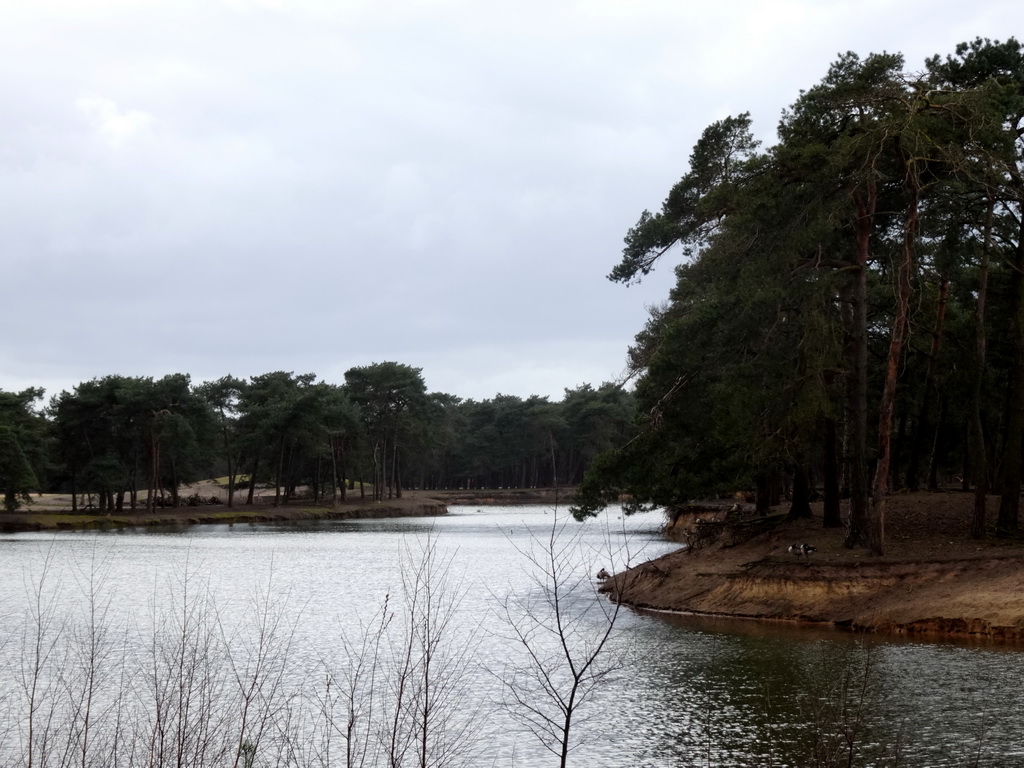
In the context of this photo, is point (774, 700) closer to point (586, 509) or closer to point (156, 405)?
point (586, 509)

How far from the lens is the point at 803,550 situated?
89.1 feet

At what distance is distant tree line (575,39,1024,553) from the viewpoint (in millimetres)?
25609

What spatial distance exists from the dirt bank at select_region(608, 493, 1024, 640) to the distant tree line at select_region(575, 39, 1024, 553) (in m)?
1.23

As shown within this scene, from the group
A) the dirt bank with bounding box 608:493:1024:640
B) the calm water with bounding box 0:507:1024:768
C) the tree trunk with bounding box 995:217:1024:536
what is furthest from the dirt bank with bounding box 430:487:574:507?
the tree trunk with bounding box 995:217:1024:536

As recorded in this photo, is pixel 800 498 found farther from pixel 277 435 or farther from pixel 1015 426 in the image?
pixel 277 435

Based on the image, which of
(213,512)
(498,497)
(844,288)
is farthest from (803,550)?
(498,497)

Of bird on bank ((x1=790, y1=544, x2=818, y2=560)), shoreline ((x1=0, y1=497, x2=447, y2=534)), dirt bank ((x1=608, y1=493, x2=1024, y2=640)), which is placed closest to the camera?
dirt bank ((x1=608, y1=493, x2=1024, y2=640))

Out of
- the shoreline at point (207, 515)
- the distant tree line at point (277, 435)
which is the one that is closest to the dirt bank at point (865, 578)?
the distant tree line at point (277, 435)

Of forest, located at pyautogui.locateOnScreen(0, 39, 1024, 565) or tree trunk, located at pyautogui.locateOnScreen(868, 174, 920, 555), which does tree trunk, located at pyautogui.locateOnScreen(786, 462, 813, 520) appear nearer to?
forest, located at pyautogui.locateOnScreen(0, 39, 1024, 565)

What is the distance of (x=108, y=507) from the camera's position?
8738cm

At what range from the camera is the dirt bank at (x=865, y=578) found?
75.0ft

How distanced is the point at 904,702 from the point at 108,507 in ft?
269

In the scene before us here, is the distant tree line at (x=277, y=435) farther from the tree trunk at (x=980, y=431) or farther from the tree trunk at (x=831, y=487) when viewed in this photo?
the tree trunk at (x=980, y=431)

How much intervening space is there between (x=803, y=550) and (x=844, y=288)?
303 inches
